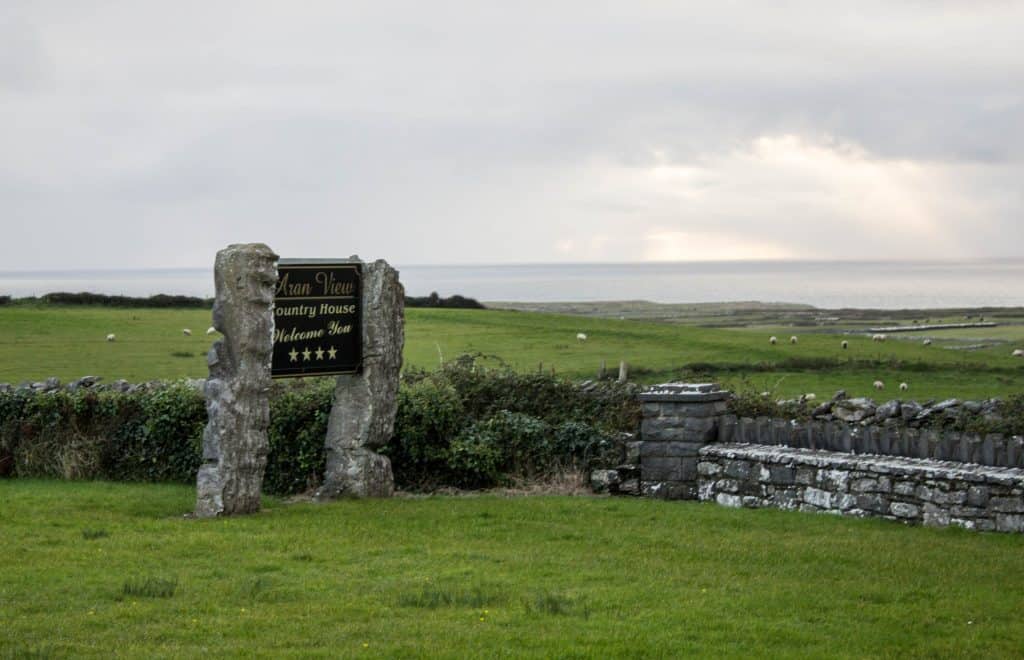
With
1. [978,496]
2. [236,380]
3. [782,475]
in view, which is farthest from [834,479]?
[236,380]

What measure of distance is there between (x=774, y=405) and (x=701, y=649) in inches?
371

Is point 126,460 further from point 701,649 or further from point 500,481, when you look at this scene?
point 701,649

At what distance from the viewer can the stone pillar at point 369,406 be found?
16000mm

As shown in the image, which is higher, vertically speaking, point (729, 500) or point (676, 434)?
point (676, 434)

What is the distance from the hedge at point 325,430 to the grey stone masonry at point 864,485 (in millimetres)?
1998

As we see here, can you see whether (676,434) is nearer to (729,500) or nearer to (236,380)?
(729,500)

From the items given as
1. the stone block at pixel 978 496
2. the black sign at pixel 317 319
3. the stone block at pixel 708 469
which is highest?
the black sign at pixel 317 319

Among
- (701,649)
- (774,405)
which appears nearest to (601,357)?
(774,405)

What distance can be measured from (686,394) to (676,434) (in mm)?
604

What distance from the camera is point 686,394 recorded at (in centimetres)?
1642

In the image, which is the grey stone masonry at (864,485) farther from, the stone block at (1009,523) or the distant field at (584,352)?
the distant field at (584,352)

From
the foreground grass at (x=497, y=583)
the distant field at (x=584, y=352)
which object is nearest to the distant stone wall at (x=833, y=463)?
the foreground grass at (x=497, y=583)

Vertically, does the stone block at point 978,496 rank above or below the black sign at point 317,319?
below

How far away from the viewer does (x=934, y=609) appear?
987 cm
